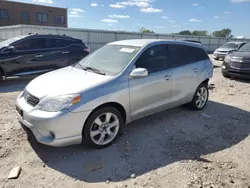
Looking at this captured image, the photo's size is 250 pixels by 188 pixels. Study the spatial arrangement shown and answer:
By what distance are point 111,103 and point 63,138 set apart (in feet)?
2.93

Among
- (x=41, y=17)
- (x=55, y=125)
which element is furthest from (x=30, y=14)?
(x=55, y=125)

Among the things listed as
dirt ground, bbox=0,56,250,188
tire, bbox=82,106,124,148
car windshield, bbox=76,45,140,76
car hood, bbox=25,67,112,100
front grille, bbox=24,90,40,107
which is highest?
car windshield, bbox=76,45,140,76

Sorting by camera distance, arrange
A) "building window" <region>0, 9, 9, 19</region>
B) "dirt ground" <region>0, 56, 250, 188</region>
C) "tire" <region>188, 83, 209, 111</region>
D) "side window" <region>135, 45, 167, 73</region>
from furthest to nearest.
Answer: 1. "building window" <region>0, 9, 9, 19</region>
2. "tire" <region>188, 83, 209, 111</region>
3. "side window" <region>135, 45, 167, 73</region>
4. "dirt ground" <region>0, 56, 250, 188</region>

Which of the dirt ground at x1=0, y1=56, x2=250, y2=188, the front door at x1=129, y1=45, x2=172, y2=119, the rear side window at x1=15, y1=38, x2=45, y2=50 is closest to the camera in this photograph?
the dirt ground at x1=0, y1=56, x2=250, y2=188

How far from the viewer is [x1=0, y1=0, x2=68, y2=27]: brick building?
42016 mm

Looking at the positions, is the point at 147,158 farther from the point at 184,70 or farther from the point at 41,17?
the point at 41,17

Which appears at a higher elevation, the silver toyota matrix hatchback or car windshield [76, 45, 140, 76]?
car windshield [76, 45, 140, 76]

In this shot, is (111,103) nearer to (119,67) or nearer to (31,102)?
(119,67)

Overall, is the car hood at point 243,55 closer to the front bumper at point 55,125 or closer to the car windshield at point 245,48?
the car windshield at point 245,48

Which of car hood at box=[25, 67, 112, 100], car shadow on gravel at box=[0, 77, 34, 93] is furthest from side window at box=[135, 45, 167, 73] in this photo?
car shadow on gravel at box=[0, 77, 34, 93]

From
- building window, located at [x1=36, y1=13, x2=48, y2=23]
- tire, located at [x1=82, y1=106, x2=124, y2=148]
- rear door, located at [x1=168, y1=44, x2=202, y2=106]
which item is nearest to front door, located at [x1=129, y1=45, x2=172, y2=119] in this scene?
rear door, located at [x1=168, y1=44, x2=202, y2=106]

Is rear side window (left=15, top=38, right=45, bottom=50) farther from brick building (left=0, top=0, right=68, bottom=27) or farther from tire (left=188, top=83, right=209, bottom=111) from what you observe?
brick building (left=0, top=0, right=68, bottom=27)

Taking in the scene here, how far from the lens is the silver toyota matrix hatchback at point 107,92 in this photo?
316 centimetres

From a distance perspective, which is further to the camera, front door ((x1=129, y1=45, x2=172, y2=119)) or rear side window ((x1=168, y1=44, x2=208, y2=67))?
rear side window ((x1=168, y1=44, x2=208, y2=67))
